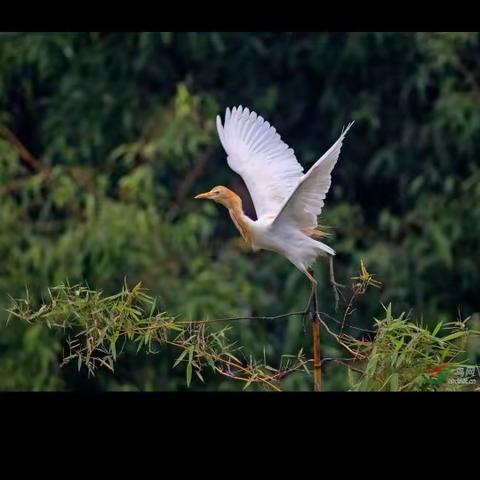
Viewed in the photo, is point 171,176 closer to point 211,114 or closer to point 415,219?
point 211,114

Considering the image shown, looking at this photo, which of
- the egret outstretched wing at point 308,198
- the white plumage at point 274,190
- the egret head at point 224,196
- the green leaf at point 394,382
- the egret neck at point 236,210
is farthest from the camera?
the egret head at point 224,196

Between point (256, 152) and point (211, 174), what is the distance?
10.3 feet

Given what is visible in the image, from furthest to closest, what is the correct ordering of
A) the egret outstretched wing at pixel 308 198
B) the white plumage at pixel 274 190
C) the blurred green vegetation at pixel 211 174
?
the blurred green vegetation at pixel 211 174
the white plumage at pixel 274 190
the egret outstretched wing at pixel 308 198

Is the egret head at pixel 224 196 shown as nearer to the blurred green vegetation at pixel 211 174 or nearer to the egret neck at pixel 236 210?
the egret neck at pixel 236 210

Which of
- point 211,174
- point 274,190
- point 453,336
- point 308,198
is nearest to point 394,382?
point 453,336

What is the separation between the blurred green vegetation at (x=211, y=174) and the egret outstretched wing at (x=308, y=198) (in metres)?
2.06

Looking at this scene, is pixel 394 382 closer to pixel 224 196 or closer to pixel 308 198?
pixel 308 198

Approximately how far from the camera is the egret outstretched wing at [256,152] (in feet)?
13.1

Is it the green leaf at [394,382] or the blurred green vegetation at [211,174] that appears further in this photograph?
Result: the blurred green vegetation at [211,174]

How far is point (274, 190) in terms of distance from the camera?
13.0 ft

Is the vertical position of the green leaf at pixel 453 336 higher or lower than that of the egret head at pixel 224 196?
lower

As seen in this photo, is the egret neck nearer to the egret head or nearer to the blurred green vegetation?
the egret head

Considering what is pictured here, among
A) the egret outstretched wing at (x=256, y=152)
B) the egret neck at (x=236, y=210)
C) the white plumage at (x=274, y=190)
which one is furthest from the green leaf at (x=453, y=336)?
the egret outstretched wing at (x=256, y=152)
